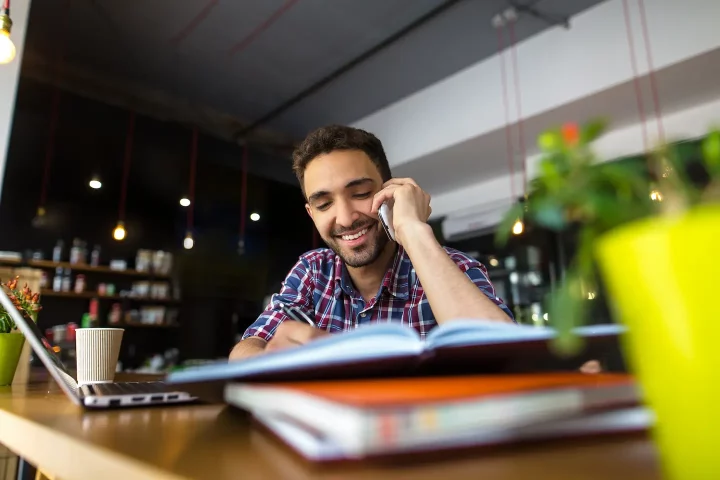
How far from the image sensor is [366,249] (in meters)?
1.30

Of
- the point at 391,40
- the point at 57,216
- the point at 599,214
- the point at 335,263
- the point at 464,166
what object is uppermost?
the point at 391,40

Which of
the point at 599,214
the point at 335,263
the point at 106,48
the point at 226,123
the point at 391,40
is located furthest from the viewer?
the point at 226,123

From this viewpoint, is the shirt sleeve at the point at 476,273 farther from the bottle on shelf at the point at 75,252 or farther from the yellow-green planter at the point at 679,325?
the bottle on shelf at the point at 75,252

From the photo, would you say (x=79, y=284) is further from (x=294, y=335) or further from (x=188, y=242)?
(x=294, y=335)

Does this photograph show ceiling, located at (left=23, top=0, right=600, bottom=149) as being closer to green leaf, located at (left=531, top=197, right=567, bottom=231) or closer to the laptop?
the laptop

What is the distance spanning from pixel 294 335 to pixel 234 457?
0.46 meters

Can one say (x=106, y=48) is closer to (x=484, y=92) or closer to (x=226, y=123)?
(x=226, y=123)

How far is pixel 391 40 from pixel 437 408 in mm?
3199

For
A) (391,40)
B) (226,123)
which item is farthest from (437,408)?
(226,123)

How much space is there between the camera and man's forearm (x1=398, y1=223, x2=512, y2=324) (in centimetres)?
74

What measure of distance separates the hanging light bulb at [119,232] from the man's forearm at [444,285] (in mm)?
3500

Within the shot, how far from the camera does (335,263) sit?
1416 mm

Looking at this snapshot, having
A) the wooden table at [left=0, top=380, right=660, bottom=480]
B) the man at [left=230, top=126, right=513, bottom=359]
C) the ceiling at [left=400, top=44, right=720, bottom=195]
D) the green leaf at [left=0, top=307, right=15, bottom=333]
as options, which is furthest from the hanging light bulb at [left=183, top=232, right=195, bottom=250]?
the wooden table at [left=0, top=380, right=660, bottom=480]

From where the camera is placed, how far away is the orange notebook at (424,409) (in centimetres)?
24
